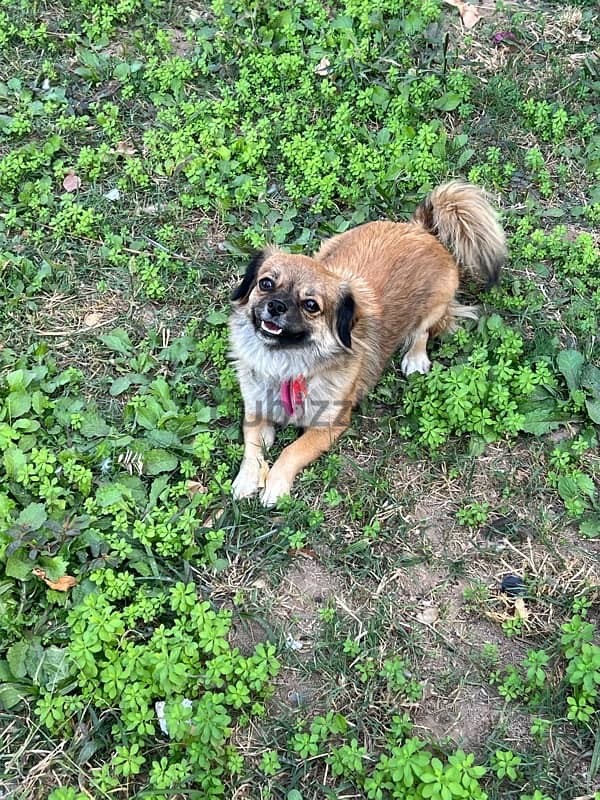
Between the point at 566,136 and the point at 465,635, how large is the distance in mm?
3608

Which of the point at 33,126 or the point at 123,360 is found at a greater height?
the point at 33,126

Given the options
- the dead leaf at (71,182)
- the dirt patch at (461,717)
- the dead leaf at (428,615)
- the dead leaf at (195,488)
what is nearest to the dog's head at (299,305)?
the dead leaf at (195,488)

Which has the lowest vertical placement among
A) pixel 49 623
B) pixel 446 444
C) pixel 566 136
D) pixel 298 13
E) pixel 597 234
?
pixel 49 623

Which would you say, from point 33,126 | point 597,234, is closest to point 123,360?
point 33,126

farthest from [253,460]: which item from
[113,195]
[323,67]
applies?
[323,67]

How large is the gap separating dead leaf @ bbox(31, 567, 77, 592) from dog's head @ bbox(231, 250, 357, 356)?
1.38 meters

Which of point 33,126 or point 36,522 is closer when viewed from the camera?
point 36,522

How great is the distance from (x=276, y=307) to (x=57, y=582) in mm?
1519

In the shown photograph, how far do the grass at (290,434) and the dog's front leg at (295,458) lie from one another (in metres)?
0.08

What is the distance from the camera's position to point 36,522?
10.9 ft

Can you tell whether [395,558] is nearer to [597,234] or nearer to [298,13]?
[597,234]

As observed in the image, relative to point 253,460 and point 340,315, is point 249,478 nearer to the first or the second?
point 253,460

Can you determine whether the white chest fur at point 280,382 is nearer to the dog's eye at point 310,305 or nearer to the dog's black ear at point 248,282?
the dog's black ear at point 248,282

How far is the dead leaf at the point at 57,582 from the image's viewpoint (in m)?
3.18
